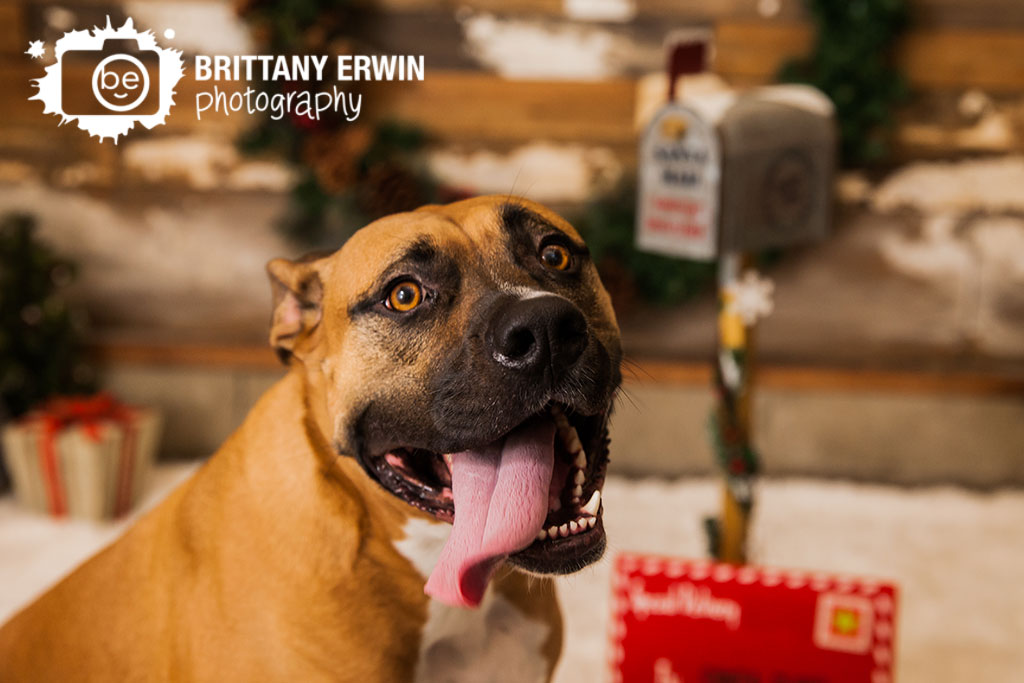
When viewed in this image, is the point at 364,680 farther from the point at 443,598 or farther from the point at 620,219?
the point at 620,219

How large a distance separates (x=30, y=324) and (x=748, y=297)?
245 centimetres

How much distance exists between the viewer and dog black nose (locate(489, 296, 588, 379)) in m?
0.94

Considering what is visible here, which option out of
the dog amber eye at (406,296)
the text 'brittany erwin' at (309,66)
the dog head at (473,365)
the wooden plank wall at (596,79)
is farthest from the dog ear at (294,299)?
the wooden plank wall at (596,79)

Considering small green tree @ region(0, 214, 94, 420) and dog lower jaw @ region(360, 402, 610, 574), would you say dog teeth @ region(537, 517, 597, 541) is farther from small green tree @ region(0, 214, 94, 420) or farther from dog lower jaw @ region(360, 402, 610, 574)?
small green tree @ region(0, 214, 94, 420)

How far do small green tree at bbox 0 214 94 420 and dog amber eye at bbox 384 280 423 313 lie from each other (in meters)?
2.46

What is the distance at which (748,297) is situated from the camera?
213cm

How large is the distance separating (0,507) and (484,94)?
2204mm

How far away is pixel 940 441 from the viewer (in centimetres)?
339

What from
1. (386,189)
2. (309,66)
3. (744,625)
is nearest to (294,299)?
(744,625)

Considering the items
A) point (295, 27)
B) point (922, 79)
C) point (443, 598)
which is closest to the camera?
point (443, 598)

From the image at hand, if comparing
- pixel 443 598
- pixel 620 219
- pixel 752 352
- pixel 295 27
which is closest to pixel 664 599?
pixel 752 352

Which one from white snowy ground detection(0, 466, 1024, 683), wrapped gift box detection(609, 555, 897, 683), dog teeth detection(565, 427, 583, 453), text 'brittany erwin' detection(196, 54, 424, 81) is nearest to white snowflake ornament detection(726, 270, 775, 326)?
wrapped gift box detection(609, 555, 897, 683)

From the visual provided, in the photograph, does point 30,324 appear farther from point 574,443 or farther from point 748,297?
point 574,443

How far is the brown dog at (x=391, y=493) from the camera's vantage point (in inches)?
38.9
